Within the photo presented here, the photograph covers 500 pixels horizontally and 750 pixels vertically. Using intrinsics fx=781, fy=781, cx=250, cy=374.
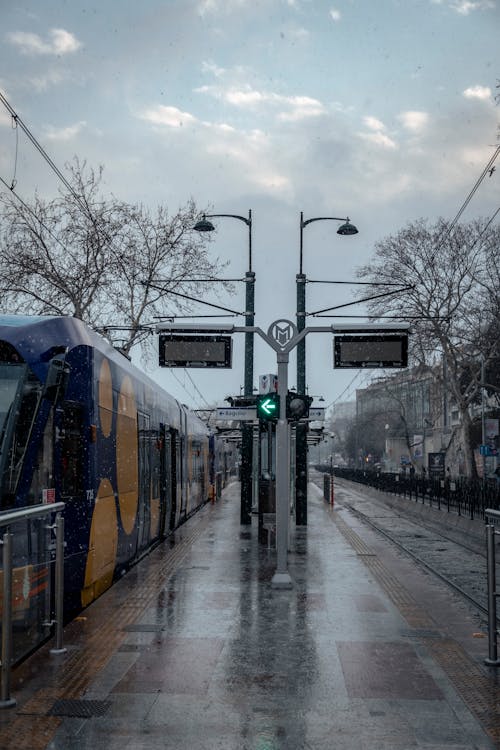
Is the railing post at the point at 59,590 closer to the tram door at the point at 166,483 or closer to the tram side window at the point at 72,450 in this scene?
the tram side window at the point at 72,450

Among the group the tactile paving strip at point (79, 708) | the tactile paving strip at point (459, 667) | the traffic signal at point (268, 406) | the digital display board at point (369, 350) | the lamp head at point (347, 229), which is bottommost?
the tactile paving strip at point (459, 667)

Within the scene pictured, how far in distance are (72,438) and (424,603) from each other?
16.7 feet

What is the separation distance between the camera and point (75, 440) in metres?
8.83

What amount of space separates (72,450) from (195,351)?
5.00m

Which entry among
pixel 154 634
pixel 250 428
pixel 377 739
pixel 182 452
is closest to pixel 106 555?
pixel 154 634

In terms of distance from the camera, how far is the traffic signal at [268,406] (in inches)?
484

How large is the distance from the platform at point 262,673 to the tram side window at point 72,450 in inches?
61.3

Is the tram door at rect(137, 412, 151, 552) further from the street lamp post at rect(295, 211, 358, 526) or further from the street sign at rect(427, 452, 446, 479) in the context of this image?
the street sign at rect(427, 452, 446, 479)

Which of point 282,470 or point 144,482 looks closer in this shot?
point 282,470

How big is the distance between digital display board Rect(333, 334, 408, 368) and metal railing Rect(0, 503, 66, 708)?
268 inches

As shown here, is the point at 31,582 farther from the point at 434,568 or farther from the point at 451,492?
the point at 451,492

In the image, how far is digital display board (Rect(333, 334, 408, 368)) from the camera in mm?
13156

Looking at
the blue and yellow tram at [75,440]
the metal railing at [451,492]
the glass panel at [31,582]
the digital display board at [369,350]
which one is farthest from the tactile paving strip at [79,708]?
the metal railing at [451,492]

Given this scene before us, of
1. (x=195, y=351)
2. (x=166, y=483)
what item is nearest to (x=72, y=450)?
(x=195, y=351)
